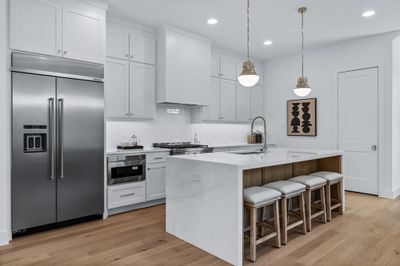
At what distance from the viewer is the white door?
4.86 m

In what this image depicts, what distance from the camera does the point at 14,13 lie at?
2957 mm

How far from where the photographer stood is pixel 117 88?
13.7ft

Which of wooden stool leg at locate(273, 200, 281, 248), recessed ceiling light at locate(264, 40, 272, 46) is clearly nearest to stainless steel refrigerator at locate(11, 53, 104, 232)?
wooden stool leg at locate(273, 200, 281, 248)

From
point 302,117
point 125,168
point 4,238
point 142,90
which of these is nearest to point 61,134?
point 125,168

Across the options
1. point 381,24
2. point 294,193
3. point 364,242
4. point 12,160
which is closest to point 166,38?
point 12,160

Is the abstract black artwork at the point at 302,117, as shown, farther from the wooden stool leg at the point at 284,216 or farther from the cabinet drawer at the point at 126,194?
the cabinet drawer at the point at 126,194

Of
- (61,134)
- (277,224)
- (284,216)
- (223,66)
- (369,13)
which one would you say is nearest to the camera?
(277,224)

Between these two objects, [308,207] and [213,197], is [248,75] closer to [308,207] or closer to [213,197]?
[213,197]

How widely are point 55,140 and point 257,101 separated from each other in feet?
15.1

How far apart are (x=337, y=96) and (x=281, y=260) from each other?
3.95 meters

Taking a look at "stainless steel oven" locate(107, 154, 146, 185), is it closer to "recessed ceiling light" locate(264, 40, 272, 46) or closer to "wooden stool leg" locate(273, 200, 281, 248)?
"wooden stool leg" locate(273, 200, 281, 248)

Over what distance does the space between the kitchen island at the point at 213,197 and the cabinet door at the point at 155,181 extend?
3.66ft

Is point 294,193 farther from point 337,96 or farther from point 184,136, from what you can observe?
point 337,96

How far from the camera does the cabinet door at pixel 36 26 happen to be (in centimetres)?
297
